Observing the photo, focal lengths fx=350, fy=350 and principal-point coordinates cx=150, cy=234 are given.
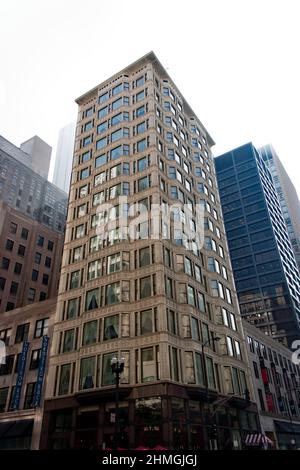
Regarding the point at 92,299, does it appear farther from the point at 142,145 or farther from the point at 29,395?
the point at 142,145

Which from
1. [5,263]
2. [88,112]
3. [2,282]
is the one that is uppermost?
[88,112]

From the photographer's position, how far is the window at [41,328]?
40.0m

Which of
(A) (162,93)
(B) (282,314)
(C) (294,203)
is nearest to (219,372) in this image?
(A) (162,93)

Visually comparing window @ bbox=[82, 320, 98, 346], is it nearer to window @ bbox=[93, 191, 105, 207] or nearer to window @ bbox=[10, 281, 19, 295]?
window @ bbox=[93, 191, 105, 207]

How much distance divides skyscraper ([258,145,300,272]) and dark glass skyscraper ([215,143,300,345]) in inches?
1343

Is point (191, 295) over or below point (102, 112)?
below

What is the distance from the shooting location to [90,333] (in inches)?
1415

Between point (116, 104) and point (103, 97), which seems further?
point (103, 97)

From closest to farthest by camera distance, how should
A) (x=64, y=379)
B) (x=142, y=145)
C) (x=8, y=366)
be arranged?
1. (x=64, y=379)
2. (x=8, y=366)
3. (x=142, y=145)

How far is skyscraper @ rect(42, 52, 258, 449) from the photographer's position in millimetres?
30547

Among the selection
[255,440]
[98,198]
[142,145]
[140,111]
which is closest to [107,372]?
[255,440]

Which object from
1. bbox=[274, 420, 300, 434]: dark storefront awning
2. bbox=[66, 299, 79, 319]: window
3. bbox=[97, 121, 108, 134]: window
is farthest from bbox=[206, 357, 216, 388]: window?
bbox=[97, 121, 108, 134]: window

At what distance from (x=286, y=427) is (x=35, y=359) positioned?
3608cm

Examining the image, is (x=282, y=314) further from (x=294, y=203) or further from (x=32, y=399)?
(x=294, y=203)
